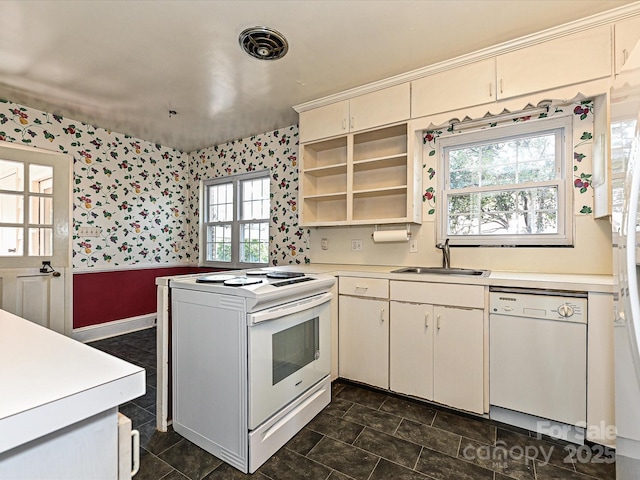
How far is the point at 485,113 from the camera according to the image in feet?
6.89

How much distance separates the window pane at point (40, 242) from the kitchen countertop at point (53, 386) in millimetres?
2992

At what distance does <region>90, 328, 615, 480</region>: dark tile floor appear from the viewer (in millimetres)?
1503

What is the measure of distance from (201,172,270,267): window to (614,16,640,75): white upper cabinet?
3.02 m

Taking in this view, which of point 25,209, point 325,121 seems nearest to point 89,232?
point 25,209

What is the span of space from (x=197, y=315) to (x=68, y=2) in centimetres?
183

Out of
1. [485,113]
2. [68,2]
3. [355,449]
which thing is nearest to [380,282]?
[355,449]

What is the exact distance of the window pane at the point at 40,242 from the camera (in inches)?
117

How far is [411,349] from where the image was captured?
6.92ft

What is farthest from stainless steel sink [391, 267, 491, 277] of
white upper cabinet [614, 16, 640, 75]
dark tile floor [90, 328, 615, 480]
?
white upper cabinet [614, 16, 640, 75]

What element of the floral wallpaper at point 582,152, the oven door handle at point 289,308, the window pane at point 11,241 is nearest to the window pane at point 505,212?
the floral wallpaper at point 582,152

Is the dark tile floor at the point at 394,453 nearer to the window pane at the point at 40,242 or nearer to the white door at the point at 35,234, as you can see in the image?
the white door at the point at 35,234

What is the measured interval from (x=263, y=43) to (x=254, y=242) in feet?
7.57

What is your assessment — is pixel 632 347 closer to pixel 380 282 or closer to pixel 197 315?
pixel 380 282

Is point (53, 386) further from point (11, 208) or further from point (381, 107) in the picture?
point (11, 208)
